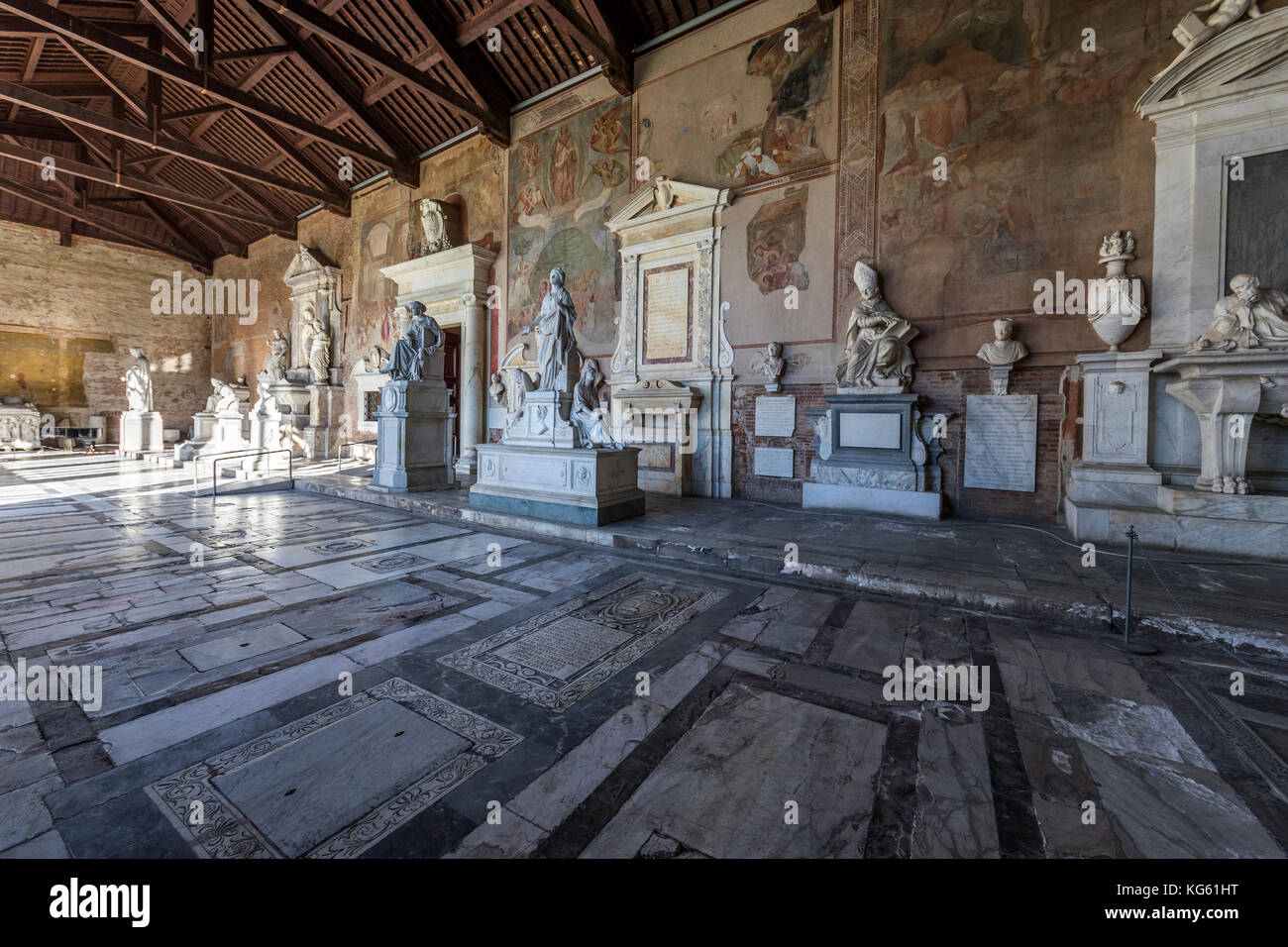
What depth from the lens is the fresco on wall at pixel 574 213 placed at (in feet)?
32.6

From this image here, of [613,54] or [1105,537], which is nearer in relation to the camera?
[1105,537]

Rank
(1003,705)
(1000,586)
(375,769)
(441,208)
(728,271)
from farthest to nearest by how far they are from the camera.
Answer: (441,208), (728,271), (1000,586), (1003,705), (375,769)

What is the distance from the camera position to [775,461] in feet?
26.5

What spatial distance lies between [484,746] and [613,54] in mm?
10956

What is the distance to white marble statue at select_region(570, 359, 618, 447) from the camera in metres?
6.39

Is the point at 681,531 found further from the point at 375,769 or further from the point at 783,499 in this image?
the point at 375,769

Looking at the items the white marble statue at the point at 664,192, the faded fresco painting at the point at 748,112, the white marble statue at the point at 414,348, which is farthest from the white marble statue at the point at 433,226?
the white marble statue at the point at 664,192

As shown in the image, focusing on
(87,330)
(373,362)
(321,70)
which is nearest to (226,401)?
(373,362)

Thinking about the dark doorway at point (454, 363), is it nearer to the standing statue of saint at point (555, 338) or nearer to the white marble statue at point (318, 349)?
the white marble statue at point (318, 349)

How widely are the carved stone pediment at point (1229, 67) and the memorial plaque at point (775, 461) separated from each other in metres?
5.45

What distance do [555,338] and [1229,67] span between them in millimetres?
7536

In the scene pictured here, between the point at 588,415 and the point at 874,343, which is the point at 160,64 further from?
the point at 874,343
